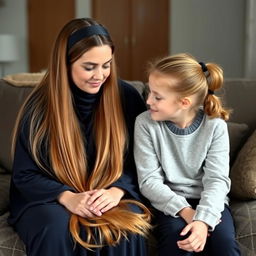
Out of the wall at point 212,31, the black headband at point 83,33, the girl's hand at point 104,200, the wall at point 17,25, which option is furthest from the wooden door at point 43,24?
the girl's hand at point 104,200

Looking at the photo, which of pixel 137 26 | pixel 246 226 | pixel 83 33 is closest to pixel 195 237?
pixel 246 226

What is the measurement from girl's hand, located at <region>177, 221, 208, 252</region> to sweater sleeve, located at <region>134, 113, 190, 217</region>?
9 cm

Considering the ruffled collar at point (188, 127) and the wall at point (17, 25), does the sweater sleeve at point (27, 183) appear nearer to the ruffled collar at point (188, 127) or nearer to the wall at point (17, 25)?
the ruffled collar at point (188, 127)

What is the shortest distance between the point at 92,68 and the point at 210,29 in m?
3.00

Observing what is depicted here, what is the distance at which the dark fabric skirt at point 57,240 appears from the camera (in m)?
1.41

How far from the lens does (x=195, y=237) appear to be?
1410 millimetres

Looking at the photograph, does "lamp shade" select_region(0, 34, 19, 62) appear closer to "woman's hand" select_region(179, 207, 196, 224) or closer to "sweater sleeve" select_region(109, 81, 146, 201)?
"sweater sleeve" select_region(109, 81, 146, 201)

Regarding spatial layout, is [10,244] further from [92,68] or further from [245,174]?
[245,174]

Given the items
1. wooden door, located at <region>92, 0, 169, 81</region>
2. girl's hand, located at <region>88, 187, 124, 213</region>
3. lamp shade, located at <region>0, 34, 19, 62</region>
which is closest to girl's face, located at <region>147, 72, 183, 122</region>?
girl's hand, located at <region>88, 187, 124, 213</region>

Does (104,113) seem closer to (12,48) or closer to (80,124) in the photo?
(80,124)

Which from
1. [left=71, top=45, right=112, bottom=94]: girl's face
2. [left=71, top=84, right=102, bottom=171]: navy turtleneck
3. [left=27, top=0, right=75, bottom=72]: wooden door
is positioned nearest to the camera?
[left=71, top=45, right=112, bottom=94]: girl's face

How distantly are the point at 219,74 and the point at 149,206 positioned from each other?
49 centimetres

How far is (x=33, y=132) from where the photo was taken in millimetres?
1655

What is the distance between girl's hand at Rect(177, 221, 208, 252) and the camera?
140 cm
